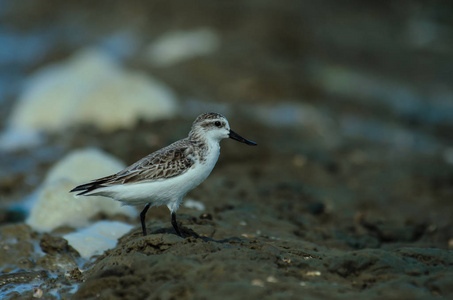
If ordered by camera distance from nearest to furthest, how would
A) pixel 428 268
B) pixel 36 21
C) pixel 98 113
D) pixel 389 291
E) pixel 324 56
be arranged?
pixel 389 291, pixel 428 268, pixel 98 113, pixel 324 56, pixel 36 21

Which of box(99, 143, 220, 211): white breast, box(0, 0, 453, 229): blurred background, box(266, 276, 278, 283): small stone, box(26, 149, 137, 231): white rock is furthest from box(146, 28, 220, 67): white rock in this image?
box(266, 276, 278, 283): small stone

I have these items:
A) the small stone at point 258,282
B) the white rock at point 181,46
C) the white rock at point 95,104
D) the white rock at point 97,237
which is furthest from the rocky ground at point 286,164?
the white rock at point 95,104

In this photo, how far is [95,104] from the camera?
627 inches

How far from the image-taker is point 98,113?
619 inches

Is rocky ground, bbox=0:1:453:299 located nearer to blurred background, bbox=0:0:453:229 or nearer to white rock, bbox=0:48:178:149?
blurred background, bbox=0:0:453:229

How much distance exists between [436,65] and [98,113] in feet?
38.2

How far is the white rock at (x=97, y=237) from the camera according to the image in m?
8.28

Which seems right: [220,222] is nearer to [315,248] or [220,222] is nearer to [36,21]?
[315,248]

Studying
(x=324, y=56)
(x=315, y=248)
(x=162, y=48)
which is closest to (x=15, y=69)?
(x=162, y=48)

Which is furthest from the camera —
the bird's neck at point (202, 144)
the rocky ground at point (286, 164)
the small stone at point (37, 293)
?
the bird's neck at point (202, 144)

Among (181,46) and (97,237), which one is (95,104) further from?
(97,237)

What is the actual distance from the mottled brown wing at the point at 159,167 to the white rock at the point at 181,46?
1308 cm

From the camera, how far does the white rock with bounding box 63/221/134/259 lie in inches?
326

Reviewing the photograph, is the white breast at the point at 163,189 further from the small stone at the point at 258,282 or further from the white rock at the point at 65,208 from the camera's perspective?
the small stone at the point at 258,282
